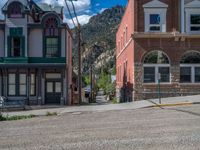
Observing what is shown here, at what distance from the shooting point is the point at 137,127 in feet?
53.3

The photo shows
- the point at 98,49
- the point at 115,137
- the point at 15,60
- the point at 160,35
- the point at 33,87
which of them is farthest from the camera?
the point at 98,49

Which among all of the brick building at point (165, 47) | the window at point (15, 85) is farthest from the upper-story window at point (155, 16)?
the window at point (15, 85)

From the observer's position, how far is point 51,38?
3969cm

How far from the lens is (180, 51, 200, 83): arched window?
119 ft

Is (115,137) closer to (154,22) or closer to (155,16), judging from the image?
(154,22)

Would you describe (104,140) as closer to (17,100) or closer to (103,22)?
(17,100)

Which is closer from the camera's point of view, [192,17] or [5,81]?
[192,17]

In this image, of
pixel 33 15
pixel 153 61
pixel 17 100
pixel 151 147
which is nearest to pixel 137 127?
pixel 151 147

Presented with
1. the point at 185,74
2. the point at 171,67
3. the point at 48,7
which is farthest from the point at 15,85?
the point at 185,74

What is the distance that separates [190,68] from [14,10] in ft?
52.6

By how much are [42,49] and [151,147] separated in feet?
94.9

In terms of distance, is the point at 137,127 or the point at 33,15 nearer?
the point at 137,127

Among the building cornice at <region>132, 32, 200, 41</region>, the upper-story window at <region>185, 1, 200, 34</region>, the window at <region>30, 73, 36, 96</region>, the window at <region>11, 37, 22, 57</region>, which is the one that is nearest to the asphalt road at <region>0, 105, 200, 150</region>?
the building cornice at <region>132, 32, 200, 41</region>

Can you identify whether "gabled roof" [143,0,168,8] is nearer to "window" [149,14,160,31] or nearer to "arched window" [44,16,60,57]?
"window" [149,14,160,31]
